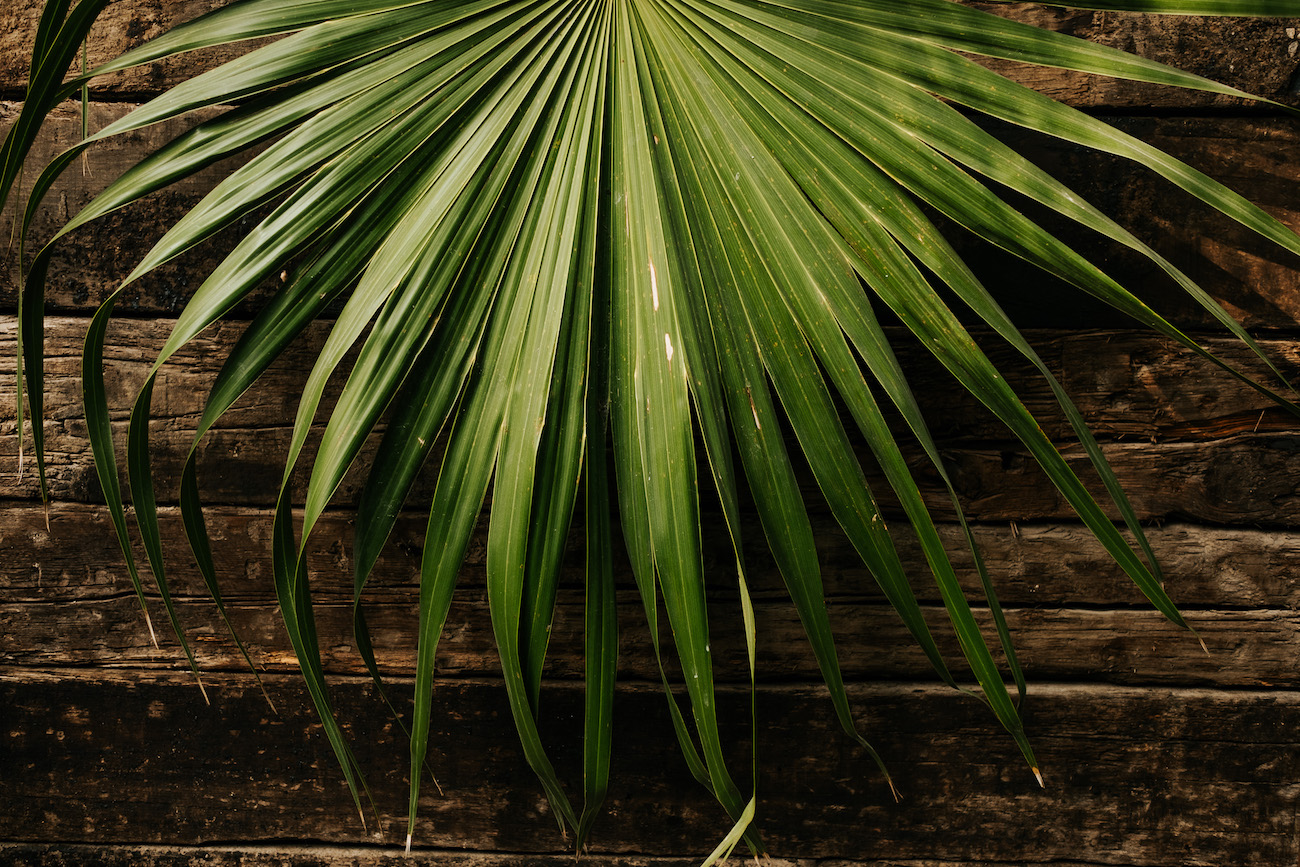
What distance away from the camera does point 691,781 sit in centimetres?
87

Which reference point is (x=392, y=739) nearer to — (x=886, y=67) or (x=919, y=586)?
(x=919, y=586)

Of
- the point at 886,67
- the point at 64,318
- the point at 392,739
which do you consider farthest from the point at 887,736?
the point at 64,318

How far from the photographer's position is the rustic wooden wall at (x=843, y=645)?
83cm

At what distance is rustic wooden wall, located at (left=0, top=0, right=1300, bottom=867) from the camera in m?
0.83

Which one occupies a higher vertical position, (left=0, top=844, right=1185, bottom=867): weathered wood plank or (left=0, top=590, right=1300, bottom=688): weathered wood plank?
(left=0, top=590, right=1300, bottom=688): weathered wood plank

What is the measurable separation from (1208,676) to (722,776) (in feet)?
2.24

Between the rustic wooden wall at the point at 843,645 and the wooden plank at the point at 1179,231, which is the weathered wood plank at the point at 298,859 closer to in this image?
the rustic wooden wall at the point at 843,645

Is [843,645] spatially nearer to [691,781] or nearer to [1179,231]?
[691,781]

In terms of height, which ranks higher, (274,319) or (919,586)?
(274,319)

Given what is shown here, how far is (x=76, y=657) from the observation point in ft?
2.93

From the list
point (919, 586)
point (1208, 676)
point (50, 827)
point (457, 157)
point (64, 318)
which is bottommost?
point (50, 827)

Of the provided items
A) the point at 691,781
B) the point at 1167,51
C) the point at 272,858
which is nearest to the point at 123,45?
the point at 272,858

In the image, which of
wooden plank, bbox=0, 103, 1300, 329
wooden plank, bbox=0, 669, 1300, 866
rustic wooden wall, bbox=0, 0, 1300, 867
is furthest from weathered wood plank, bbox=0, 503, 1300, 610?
wooden plank, bbox=0, 103, 1300, 329

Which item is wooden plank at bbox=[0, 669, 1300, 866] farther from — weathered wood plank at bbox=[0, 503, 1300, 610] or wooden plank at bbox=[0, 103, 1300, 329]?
wooden plank at bbox=[0, 103, 1300, 329]
